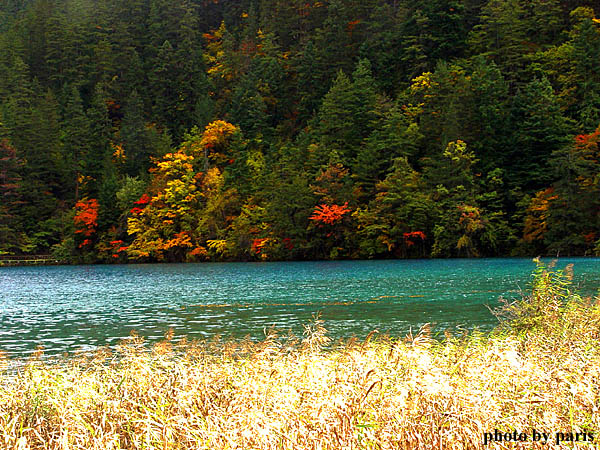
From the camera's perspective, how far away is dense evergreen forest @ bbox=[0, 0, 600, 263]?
175ft

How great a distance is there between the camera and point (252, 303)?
82.8 feet

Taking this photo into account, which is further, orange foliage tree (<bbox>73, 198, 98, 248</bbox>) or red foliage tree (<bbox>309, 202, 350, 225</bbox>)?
orange foliage tree (<bbox>73, 198, 98, 248</bbox>)

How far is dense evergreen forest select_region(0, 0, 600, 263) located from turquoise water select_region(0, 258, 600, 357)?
40.5 feet

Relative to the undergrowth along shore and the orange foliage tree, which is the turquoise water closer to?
the undergrowth along shore

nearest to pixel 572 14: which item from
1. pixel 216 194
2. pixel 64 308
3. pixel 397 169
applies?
pixel 397 169

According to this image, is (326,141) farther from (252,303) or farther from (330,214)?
(252,303)

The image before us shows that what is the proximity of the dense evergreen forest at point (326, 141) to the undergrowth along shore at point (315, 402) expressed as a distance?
43.6m

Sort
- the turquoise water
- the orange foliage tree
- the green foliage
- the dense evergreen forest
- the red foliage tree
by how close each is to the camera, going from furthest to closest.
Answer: the orange foliage tree, the red foliage tree, the dense evergreen forest, the turquoise water, the green foliage

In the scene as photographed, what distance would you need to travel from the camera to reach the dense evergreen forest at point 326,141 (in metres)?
53.3

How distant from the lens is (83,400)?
22.7 ft

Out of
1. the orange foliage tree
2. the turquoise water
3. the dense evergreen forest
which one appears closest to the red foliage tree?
the dense evergreen forest

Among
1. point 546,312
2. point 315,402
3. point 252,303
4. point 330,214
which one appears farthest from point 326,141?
point 315,402

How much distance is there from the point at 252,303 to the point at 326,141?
130ft

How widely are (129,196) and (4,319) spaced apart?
4843 centimetres
